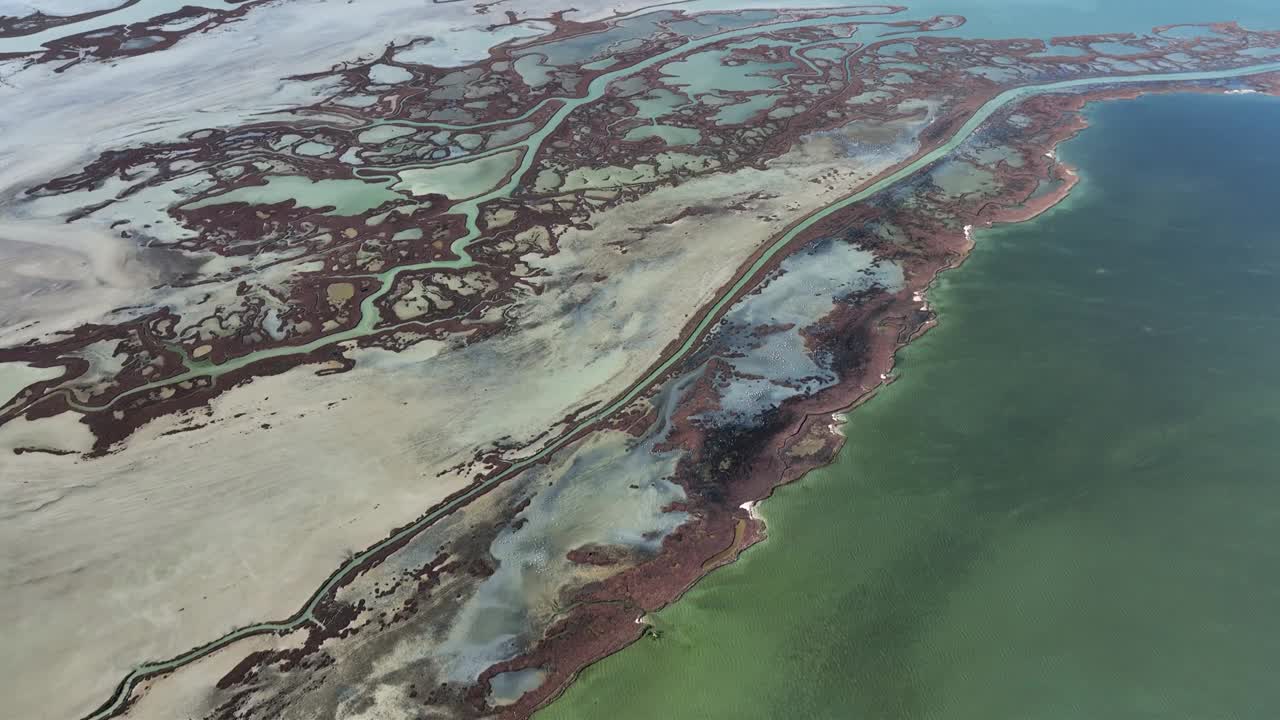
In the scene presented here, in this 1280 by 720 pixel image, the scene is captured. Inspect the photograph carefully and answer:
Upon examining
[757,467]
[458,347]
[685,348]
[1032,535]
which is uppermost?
[458,347]

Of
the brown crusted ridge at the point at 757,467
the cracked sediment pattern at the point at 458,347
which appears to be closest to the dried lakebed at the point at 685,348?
the cracked sediment pattern at the point at 458,347

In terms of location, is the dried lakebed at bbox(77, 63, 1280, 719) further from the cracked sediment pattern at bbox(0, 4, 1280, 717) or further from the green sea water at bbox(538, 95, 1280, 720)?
the green sea water at bbox(538, 95, 1280, 720)

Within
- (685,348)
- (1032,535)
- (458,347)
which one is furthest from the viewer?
(685,348)

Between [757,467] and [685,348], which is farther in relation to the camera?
[685,348]

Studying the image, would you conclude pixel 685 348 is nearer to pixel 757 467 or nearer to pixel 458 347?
pixel 757 467

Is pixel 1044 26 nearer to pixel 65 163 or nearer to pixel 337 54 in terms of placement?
pixel 337 54

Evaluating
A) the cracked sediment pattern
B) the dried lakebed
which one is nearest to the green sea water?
the cracked sediment pattern

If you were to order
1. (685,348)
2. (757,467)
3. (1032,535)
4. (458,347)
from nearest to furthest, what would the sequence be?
(1032,535) → (757,467) → (458,347) → (685,348)

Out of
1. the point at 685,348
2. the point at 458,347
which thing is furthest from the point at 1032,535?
the point at 458,347

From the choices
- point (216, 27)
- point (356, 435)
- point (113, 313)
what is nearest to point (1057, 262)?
point (356, 435)
